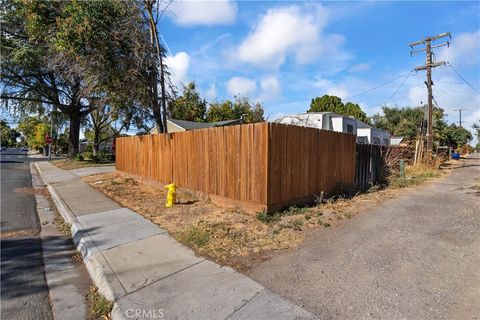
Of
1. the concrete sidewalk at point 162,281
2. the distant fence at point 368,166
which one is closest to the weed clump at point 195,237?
the concrete sidewalk at point 162,281

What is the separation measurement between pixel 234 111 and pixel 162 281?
39.1 meters

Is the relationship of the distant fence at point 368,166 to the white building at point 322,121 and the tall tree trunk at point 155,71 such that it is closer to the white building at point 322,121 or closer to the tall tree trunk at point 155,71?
the white building at point 322,121

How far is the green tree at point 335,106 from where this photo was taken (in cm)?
4406

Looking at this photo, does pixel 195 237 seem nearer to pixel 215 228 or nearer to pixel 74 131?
pixel 215 228

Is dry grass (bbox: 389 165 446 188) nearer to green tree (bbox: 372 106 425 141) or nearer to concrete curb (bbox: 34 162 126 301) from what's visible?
concrete curb (bbox: 34 162 126 301)

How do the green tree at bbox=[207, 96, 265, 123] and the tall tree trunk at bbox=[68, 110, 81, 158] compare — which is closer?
the tall tree trunk at bbox=[68, 110, 81, 158]

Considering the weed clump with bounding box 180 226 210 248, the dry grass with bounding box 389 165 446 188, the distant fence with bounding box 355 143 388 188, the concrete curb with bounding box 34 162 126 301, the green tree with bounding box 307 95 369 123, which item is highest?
the green tree with bounding box 307 95 369 123

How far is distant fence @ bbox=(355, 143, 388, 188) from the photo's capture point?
34.7 ft

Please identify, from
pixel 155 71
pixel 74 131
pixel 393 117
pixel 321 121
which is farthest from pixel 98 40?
pixel 393 117

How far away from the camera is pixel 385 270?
397 centimetres

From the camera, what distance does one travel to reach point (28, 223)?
685cm

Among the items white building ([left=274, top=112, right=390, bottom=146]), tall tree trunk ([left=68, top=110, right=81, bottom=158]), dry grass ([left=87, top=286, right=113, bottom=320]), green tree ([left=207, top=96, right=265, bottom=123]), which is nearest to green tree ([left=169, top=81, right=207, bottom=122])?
green tree ([left=207, top=96, right=265, bottom=123])

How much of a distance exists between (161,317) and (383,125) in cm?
5179

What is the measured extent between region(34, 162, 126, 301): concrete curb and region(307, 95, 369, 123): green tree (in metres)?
42.0
